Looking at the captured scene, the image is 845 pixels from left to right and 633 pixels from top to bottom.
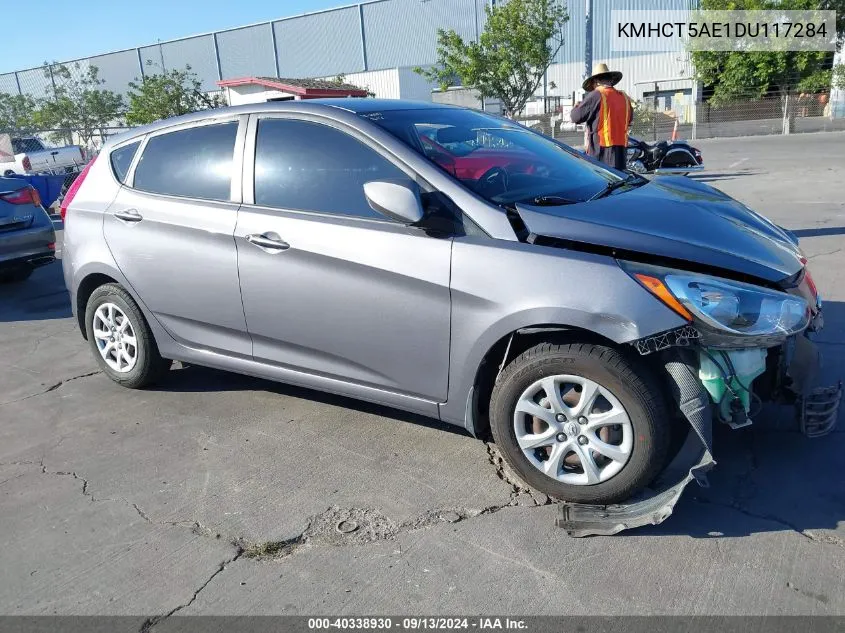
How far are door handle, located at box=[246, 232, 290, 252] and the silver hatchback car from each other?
1 cm

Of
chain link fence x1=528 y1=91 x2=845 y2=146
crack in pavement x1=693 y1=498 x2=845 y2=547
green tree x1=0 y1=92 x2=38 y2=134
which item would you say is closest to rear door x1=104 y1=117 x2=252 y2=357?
crack in pavement x1=693 y1=498 x2=845 y2=547

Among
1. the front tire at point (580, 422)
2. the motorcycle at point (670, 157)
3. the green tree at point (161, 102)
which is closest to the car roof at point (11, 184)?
the front tire at point (580, 422)

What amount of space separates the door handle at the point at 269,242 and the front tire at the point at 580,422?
4.38ft

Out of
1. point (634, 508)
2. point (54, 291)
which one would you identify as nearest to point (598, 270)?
point (634, 508)

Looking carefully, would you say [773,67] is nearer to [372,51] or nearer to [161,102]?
[161,102]

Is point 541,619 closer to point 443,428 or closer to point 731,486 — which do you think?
point 731,486

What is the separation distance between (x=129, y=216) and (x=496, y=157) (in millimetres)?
2239

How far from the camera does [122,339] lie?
4699 millimetres

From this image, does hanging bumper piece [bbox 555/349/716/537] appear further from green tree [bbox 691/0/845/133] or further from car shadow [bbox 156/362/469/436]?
green tree [bbox 691/0/845/133]

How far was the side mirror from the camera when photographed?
319 centimetres

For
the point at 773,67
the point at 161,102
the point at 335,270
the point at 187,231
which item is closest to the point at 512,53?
the point at 161,102

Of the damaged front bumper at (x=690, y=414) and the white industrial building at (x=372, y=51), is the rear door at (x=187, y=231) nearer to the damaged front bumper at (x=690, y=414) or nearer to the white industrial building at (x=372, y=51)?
the damaged front bumper at (x=690, y=414)

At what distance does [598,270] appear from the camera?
292 cm

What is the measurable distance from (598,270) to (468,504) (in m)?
1.18
